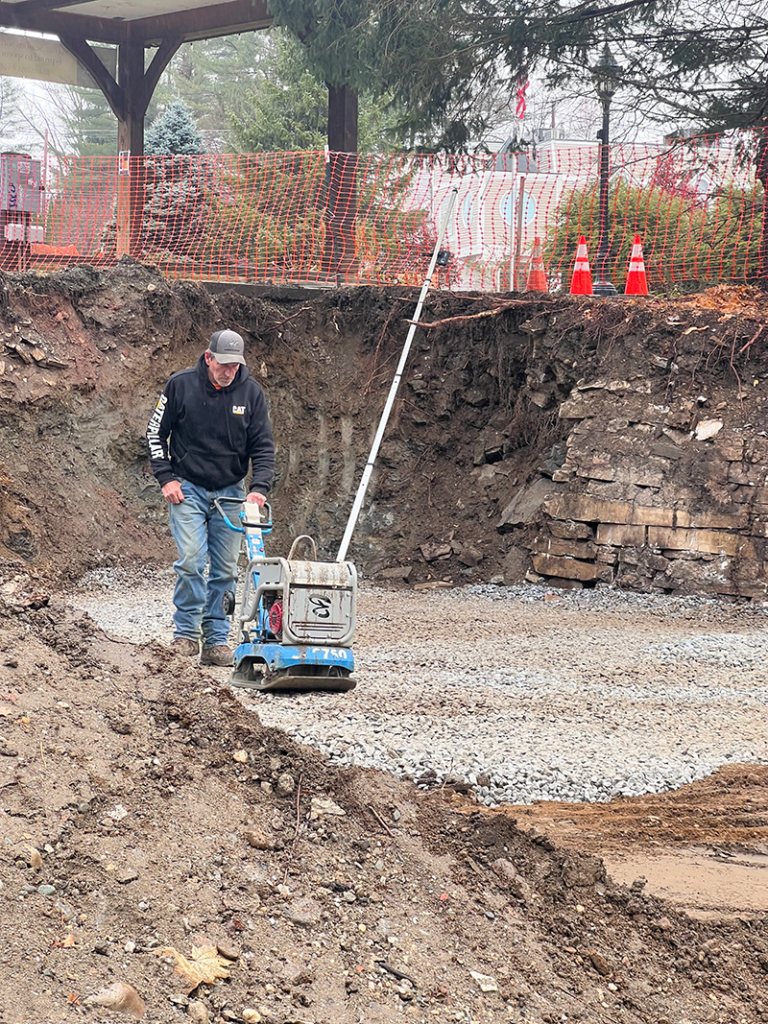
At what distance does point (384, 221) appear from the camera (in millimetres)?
14297

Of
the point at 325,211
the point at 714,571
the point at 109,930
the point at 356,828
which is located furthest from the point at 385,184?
the point at 109,930

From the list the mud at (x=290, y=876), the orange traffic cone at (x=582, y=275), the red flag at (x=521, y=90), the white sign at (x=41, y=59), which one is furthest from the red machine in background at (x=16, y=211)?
the mud at (x=290, y=876)

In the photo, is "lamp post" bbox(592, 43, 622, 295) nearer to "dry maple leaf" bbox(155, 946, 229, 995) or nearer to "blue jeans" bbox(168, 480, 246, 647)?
"blue jeans" bbox(168, 480, 246, 647)

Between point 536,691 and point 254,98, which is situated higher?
point 254,98

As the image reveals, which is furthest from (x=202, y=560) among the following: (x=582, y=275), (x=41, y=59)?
(x=41, y=59)

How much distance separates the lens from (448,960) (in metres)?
3.39

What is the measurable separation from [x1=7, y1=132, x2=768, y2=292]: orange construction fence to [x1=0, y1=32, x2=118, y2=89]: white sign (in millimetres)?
2842

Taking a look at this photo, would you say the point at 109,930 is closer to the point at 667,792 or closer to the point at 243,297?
the point at 667,792

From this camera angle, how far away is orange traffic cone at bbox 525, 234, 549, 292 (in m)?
14.0

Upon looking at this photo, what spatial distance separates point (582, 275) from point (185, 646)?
7712 mm

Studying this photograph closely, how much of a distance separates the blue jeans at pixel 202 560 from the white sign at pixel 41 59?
1285 centimetres

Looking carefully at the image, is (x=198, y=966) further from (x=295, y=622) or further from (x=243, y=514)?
(x=243, y=514)

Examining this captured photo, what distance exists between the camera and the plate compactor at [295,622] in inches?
241

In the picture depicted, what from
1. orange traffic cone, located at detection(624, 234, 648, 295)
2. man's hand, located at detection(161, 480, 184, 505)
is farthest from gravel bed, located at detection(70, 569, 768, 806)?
orange traffic cone, located at detection(624, 234, 648, 295)
